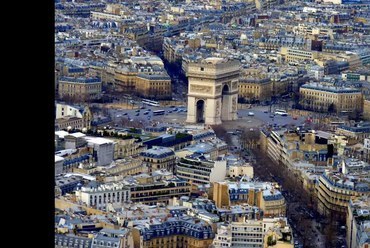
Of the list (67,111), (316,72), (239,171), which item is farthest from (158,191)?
(316,72)

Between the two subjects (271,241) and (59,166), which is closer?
(271,241)

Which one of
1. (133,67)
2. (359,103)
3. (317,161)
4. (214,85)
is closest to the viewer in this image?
(317,161)

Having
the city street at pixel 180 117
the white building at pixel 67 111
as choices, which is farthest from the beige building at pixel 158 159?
the city street at pixel 180 117

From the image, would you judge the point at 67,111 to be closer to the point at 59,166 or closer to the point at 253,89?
the point at 253,89

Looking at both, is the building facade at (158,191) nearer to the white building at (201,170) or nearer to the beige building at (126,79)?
the white building at (201,170)

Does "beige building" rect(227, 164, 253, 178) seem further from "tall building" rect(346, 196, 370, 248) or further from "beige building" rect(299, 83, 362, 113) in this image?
"beige building" rect(299, 83, 362, 113)
